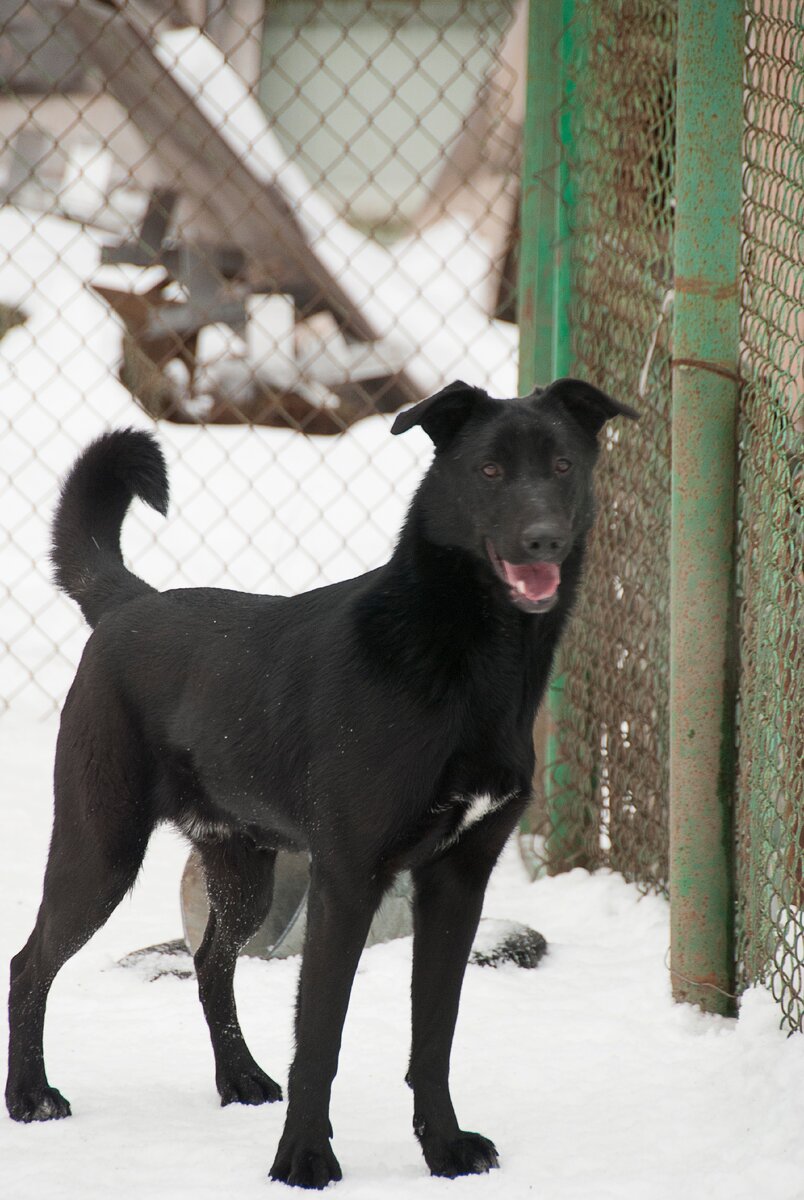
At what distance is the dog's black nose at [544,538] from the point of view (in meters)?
2.11

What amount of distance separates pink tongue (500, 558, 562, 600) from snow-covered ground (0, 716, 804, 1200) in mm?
922

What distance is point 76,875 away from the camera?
8.10 ft

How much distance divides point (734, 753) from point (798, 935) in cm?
48

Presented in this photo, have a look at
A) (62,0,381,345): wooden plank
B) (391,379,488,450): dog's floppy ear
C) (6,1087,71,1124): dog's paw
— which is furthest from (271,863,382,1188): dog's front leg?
(62,0,381,345): wooden plank

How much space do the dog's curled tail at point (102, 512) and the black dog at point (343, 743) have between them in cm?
2

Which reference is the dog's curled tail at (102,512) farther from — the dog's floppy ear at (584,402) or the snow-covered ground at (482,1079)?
the snow-covered ground at (482,1079)

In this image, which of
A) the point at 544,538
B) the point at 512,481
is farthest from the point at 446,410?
the point at 544,538

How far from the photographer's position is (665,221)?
3465mm

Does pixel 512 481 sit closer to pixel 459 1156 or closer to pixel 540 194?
pixel 459 1156

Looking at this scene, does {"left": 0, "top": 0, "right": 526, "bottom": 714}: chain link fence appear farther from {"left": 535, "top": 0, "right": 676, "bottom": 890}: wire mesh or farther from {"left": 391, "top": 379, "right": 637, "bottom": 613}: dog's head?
{"left": 391, "top": 379, "right": 637, "bottom": 613}: dog's head

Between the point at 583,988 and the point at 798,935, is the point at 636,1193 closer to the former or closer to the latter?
the point at 798,935

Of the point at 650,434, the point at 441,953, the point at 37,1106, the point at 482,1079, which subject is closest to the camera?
the point at 441,953

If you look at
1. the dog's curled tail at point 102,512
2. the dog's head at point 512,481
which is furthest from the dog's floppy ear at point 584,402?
the dog's curled tail at point 102,512

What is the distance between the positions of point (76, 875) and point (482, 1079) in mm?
876
